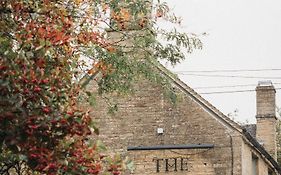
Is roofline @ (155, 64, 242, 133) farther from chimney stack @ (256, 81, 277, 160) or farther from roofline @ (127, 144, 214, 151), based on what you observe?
chimney stack @ (256, 81, 277, 160)

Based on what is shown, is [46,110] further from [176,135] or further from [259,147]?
[259,147]

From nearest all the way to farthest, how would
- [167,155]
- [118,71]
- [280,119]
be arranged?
[118,71] → [167,155] → [280,119]

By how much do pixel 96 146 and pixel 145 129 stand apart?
18871mm

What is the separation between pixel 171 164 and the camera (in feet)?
94.1

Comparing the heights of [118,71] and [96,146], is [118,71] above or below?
above

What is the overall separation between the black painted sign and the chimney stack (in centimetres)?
1093

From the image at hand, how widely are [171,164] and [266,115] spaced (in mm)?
11863

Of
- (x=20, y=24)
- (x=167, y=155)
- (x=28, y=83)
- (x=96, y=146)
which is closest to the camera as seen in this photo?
(x=28, y=83)

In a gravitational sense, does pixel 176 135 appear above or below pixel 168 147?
above

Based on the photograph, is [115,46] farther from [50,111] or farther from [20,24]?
[50,111]

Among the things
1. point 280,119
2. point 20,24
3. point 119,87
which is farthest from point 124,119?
point 280,119

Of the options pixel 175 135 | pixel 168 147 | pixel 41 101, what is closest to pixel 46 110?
pixel 41 101

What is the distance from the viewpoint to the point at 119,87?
17.4 meters

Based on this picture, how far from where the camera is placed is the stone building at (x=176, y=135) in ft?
93.0
